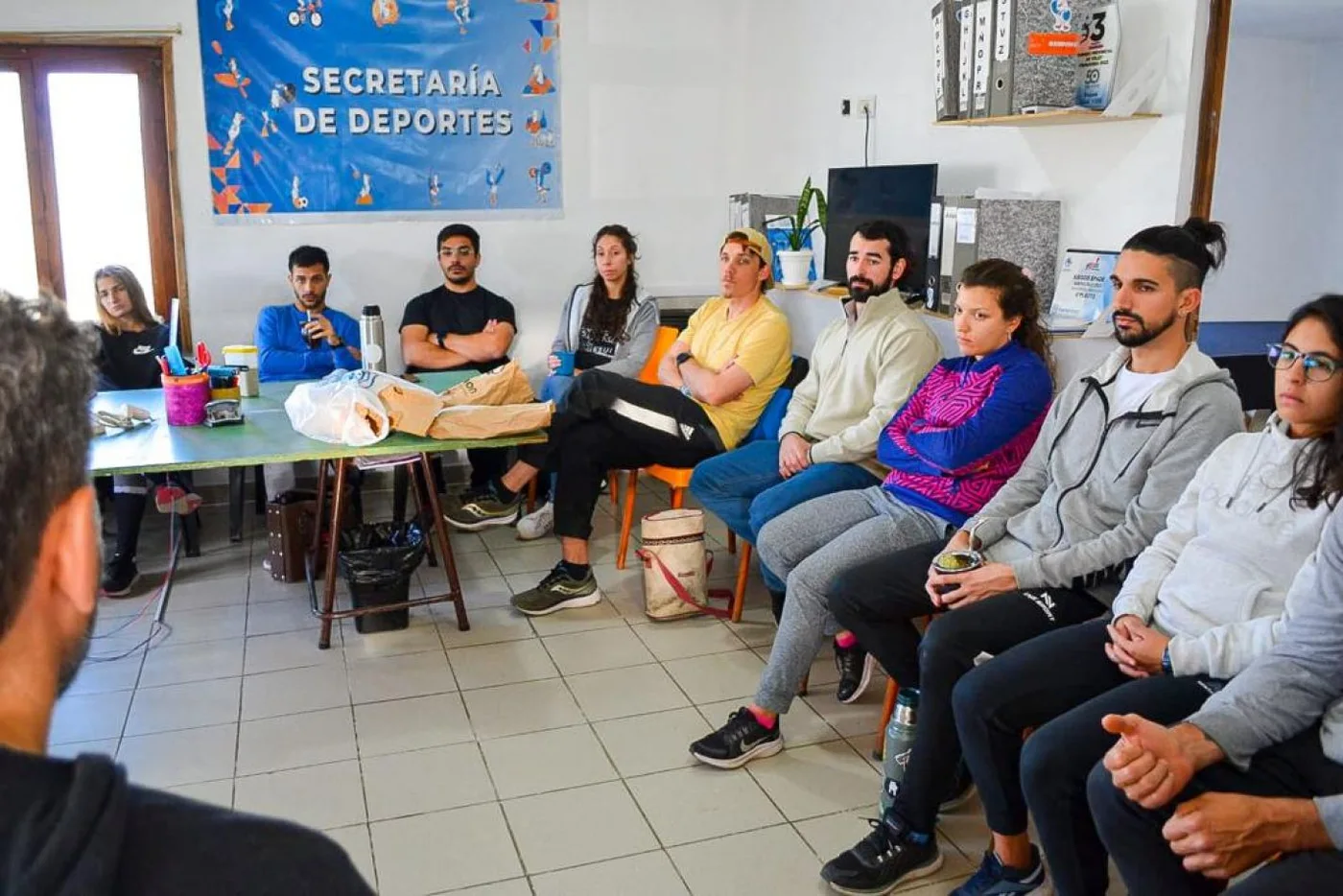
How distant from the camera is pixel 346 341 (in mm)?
4551

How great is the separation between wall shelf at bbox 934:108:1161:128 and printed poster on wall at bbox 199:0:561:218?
2379 mm

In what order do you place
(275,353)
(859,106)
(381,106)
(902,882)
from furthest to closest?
(381,106) < (275,353) < (859,106) < (902,882)

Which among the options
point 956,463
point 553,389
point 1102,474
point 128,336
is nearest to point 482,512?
point 553,389

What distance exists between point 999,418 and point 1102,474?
0.35m

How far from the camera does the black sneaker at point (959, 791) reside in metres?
2.51

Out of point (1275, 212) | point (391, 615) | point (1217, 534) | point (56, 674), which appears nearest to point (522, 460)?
point (391, 615)

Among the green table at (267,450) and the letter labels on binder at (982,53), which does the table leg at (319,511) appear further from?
the letter labels on binder at (982,53)

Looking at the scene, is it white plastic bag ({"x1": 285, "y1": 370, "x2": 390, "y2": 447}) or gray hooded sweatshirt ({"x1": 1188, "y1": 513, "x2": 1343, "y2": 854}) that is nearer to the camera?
gray hooded sweatshirt ({"x1": 1188, "y1": 513, "x2": 1343, "y2": 854})

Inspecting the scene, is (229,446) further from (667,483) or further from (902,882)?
(902,882)

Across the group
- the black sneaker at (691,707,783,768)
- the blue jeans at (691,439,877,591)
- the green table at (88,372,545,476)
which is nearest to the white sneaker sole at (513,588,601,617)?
the blue jeans at (691,439,877,591)

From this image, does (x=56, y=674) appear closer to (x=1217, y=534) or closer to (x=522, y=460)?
(x=1217, y=534)

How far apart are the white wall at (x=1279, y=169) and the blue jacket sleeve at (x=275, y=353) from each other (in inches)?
168

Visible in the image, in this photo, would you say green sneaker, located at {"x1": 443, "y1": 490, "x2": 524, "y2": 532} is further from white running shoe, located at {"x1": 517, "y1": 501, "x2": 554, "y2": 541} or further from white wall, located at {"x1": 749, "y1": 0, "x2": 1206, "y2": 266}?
white wall, located at {"x1": 749, "y1": 0, "x2": 1206, "y2": 266}

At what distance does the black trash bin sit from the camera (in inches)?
134
